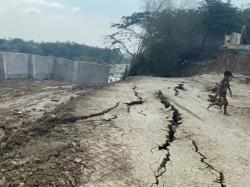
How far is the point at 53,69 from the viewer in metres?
27.7

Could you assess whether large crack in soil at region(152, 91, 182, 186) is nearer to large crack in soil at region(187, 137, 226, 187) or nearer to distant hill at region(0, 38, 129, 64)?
large crack in soil at region(187, 137, 226, 187)

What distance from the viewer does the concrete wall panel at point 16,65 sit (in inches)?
889

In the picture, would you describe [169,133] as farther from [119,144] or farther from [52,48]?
[52,48]

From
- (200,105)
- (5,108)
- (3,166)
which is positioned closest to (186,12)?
(200,105)

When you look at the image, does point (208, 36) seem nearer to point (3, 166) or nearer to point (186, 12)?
point (186, 12)

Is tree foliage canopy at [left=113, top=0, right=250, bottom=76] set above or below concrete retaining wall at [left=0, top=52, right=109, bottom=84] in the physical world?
above

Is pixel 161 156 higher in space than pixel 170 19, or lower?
lower

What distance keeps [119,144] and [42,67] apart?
21.6 metres

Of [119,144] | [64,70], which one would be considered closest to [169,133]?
[119,144]

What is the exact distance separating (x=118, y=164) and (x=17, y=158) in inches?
47.1

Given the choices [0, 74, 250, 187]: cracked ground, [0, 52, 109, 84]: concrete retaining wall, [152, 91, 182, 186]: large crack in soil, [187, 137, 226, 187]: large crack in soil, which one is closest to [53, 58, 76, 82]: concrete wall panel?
[0, 52, 109, 84]: concrete retaining wall

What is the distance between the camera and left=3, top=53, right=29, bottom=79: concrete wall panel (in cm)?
2258

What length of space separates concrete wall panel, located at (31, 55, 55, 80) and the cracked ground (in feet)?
53.8

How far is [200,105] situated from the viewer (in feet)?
32.9
